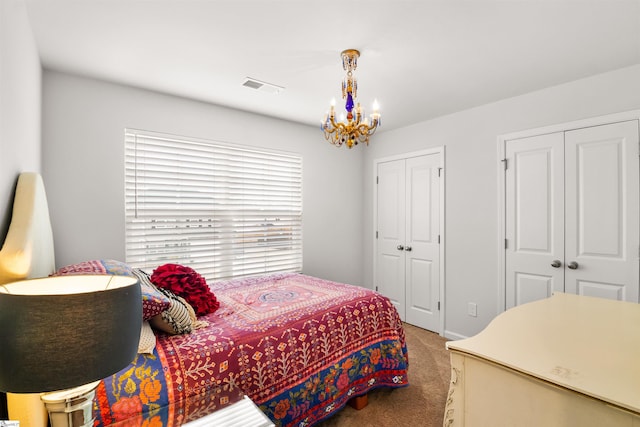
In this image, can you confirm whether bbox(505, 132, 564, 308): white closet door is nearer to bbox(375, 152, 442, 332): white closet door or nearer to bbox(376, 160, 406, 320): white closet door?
bbox(375, 152, 442, 332): white closet door

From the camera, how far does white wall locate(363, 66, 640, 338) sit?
9.46ft

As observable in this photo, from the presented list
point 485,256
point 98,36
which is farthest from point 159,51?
point 485,256

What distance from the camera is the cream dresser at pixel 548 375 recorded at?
982mm

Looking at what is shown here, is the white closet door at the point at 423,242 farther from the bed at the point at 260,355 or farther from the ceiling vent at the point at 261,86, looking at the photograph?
the ceiling vent at the point at 261,86

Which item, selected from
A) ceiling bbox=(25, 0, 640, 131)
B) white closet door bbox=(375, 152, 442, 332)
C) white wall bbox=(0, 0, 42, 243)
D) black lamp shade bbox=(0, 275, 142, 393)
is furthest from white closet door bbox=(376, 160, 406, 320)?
black lamp shade bbox=(0, 275, 142, 393)

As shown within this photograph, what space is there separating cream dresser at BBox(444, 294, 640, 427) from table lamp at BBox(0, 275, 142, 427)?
118cm

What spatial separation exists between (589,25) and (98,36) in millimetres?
3083

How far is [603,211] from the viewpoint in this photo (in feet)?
8.60

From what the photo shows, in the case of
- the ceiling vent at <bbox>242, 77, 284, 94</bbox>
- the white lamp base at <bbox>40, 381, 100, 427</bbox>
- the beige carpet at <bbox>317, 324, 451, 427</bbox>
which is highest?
the ceiling vent at <bbox>242, 77, 284, 94</bbox>

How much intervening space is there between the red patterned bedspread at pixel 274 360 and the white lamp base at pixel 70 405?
349mm

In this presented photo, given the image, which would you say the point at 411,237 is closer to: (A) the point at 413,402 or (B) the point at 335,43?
(A) the point at 413,402

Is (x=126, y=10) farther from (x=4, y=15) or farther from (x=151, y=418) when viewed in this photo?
(x=151, y=418)

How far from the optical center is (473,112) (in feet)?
11.2

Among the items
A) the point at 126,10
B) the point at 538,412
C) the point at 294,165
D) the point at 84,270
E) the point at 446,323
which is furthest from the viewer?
the point at 294,165
